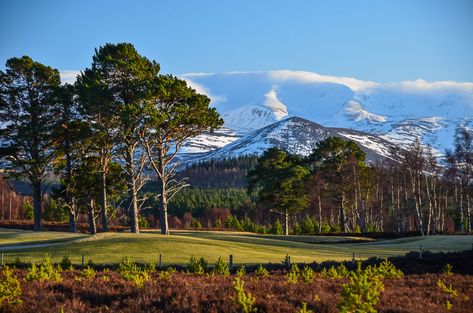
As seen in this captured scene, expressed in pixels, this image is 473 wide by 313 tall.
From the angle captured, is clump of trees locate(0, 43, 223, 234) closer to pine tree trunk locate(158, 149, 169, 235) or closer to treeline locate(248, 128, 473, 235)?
pine tree trunk locate(158, 149, 169, 235)

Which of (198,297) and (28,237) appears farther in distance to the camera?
(28,237)

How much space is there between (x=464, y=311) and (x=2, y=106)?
48.7m

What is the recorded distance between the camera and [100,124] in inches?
1630

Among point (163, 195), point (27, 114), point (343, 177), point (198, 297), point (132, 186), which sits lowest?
point (198, 297)

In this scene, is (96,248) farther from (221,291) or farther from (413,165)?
(413,165)

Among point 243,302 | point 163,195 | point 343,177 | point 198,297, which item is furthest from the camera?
point 343,177

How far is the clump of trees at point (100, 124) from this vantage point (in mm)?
39969

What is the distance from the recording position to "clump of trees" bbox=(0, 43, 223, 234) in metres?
40.0

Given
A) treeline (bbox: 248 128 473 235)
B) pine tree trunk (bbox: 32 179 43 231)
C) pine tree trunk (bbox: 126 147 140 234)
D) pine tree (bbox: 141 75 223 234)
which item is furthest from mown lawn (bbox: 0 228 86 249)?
treeline (bbox: 248 128 473 235)

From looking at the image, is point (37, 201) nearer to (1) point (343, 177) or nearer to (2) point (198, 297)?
(1) point (343, 177)

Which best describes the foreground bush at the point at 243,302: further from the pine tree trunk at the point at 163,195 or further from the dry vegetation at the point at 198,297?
the pine tree trunk at the point at 163,195

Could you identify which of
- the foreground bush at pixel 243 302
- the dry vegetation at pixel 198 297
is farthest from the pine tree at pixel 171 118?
the foreground bush at pixel 243 302

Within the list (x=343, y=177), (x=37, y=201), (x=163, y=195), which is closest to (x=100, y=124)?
(x=163, y=195)

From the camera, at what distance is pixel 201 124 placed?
42.1 m
